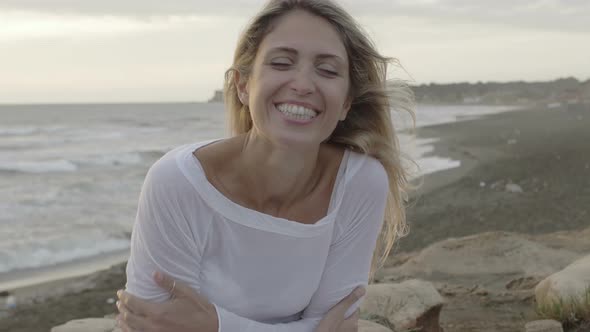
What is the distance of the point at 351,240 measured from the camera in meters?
2.61

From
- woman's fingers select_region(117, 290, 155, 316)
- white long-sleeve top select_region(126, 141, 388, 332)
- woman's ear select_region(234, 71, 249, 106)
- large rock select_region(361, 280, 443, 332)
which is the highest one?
woman's ear select_region(234, 71, 249, 106)

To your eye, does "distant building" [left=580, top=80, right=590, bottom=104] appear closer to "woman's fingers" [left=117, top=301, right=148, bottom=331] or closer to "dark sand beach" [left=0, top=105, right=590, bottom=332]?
"dark sand beach" [left=0, top=105, right=590, bottom=332]

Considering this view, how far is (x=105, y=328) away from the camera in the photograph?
4363 millimetres

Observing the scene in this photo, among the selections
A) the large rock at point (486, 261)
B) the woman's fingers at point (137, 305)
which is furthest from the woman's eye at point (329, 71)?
the large rock at point (486, 261)

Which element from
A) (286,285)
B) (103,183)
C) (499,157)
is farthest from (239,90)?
(499,157)

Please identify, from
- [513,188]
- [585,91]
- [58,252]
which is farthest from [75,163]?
[585,91]

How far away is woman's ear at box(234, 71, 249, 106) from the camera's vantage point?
251cm

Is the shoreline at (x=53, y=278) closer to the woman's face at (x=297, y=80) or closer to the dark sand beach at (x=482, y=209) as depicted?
the dark sand beach at (x=482, y=209)

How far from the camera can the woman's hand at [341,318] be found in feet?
8.45

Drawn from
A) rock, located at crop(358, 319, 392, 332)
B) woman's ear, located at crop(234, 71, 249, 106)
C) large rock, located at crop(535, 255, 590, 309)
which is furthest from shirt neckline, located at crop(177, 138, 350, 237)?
large rock, located at crop(535, 255, 590, 309)

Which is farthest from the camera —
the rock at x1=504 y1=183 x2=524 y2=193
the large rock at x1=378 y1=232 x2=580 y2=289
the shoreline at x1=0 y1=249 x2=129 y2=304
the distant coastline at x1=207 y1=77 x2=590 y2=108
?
the distant coastline at x1=207 y1=77 x2=590 y2=108

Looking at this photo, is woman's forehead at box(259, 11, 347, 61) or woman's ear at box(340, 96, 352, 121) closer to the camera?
woman's forehead at box(259, 11, 347, 61)

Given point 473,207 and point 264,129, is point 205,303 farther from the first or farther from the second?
point 473,207

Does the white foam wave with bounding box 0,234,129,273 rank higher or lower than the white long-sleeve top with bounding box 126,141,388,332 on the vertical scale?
lower
